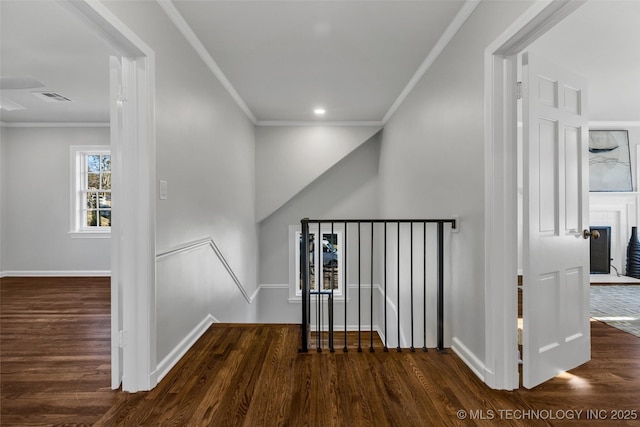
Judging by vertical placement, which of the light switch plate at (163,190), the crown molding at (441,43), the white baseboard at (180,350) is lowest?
the white baseboard at (180,350)

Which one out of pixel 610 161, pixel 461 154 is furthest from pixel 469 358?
pixel 610 161

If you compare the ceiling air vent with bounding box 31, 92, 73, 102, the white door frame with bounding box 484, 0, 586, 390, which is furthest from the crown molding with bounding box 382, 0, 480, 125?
the ceiling air vent with bounding box 31, 92, 73, 102

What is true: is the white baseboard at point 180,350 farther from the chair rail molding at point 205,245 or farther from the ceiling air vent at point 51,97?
the ceiling air vent at point 51,97

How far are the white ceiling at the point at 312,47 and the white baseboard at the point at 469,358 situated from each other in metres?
2.27

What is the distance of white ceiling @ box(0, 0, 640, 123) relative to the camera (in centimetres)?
225

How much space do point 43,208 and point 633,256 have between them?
30.2ft

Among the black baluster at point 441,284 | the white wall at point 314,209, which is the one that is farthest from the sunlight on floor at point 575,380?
the white wall at point 314,209

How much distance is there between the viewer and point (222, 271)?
139 inches

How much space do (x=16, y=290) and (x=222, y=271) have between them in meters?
3.15

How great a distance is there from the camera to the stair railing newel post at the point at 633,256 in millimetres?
5039

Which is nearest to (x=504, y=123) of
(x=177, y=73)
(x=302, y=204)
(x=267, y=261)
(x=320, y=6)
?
(x=320, y=6)

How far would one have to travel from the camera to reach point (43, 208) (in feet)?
17.3

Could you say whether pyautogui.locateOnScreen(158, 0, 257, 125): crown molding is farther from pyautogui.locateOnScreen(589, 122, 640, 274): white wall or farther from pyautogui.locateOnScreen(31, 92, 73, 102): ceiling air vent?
pyautogui.locateOnScreen(589, 122, 640, 274): white wall

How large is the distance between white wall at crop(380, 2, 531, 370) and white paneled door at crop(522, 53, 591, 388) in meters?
0.24
